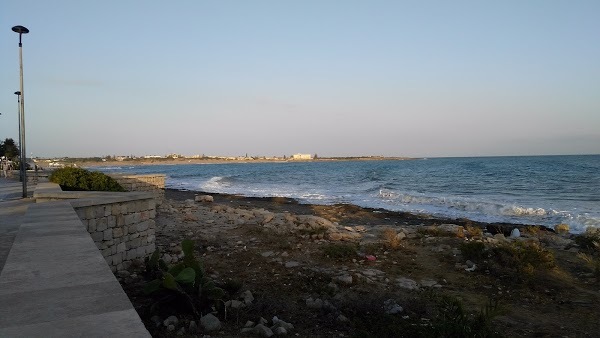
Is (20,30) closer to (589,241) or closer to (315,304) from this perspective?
(315,304)

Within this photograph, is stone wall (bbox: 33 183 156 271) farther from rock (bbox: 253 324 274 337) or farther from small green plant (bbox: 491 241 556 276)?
small green plant (bbox: 491 241 556 276)

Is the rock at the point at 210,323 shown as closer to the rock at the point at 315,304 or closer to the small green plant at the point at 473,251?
the rock at the point at 315,304

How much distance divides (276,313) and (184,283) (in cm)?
130

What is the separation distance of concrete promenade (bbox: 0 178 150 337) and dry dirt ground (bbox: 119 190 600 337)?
1273 mm

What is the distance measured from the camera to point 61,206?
6.96 m

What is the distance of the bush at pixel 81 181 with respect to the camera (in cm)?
1098

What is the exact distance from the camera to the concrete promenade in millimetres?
2457

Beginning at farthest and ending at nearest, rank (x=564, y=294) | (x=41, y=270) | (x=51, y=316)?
(x=564, y=294) < (x=41, y=270) < (x=51, y=316)

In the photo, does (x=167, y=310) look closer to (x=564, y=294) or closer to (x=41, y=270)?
(x=41, y=270)

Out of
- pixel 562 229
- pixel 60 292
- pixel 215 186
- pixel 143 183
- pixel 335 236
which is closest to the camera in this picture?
pixel 60 292

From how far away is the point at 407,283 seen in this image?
716 cm

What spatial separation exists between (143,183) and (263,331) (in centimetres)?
1506

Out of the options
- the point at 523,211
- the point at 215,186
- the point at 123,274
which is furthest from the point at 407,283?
the point at 215,186

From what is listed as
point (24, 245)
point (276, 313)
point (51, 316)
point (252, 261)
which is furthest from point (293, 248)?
point (51, 316)
